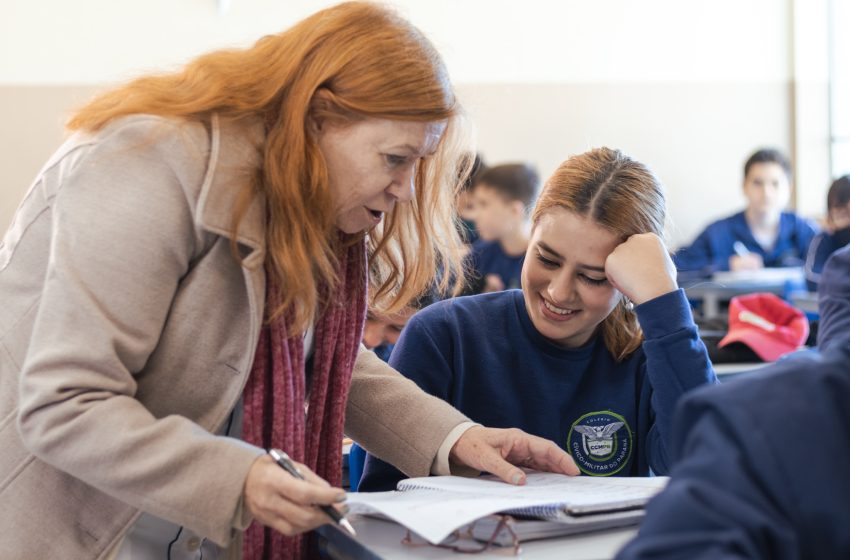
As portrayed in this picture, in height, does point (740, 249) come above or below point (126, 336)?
below

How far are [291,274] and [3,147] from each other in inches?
188

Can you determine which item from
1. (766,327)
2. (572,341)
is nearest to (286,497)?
(572,341)

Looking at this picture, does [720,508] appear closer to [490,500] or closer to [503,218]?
[490,500]

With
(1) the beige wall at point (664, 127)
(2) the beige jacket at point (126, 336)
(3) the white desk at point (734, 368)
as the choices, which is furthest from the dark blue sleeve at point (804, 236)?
(2) the beige jacket at point (126, 336)

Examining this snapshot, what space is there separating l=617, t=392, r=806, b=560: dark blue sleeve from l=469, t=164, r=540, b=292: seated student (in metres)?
3.91

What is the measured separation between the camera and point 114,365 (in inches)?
42.4

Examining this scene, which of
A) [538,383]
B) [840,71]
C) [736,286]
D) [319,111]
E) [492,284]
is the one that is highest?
[319,111]

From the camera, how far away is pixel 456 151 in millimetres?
1418

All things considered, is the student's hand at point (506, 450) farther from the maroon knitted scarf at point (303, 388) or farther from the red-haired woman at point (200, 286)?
the maroon knitted scarf at point (303, 388)

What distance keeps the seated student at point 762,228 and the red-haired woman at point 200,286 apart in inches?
196

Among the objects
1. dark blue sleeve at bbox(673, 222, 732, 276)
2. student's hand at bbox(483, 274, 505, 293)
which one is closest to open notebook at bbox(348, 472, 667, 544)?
student's hand at bbox(483, 274, 505, 293)

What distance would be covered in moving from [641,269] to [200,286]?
0.72m

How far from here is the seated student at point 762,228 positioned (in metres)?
6.01

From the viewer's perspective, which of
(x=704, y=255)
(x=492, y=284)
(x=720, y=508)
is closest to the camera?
(x=720, y=508)
